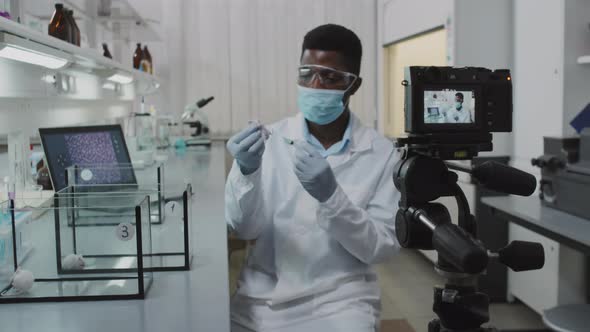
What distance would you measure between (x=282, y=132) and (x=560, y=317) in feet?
4.72

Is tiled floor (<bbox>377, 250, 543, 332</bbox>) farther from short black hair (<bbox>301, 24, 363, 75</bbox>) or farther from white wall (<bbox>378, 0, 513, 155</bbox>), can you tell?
short black hair (<bbox>301, 24, 363, 75</bbox>)

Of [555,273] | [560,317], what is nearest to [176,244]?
[560,317]

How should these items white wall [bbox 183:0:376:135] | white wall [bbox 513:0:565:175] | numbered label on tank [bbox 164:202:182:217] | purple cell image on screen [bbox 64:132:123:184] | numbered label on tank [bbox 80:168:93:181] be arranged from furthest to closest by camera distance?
white wall [bbox 183:0:376:135]
white wall [bbox 513:0:565:175]
purple cell image on screen [bbox 64:132:123:184]
numbered label on tank [bbox 80:168:93:181]
numbered label on tank [bbox 164:202:182:217]

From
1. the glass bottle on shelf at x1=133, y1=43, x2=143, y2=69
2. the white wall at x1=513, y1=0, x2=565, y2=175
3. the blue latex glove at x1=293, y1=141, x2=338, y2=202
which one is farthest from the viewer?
the glass bottle on shelf at x1=133, y1=43, x2=143, y2=69

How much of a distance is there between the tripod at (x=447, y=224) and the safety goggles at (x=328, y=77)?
3.14ft

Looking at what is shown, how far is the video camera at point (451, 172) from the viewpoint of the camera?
865 mm

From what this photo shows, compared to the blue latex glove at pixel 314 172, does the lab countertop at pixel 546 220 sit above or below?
below

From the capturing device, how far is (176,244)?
1.34 metres

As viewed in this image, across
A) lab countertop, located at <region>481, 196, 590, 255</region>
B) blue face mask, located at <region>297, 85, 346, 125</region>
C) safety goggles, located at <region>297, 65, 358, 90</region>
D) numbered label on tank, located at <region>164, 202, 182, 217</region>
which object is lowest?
lab countertop, located at <region>481, 196, 590, 255</region>

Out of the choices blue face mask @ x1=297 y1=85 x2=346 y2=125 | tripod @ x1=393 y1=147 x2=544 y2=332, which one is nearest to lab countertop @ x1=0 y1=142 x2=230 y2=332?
tripod @ x1=393 y1=147 x2=544 y2=332

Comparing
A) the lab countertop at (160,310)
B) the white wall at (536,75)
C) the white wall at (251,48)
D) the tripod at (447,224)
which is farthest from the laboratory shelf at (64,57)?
the white wall at (536,75)

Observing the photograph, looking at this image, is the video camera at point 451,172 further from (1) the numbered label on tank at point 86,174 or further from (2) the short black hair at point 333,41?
(1) the numbered label on tank at point 86,174

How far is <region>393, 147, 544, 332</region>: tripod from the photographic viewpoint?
2.83 feet

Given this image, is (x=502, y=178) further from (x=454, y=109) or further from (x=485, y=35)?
(x=485, y=35)
